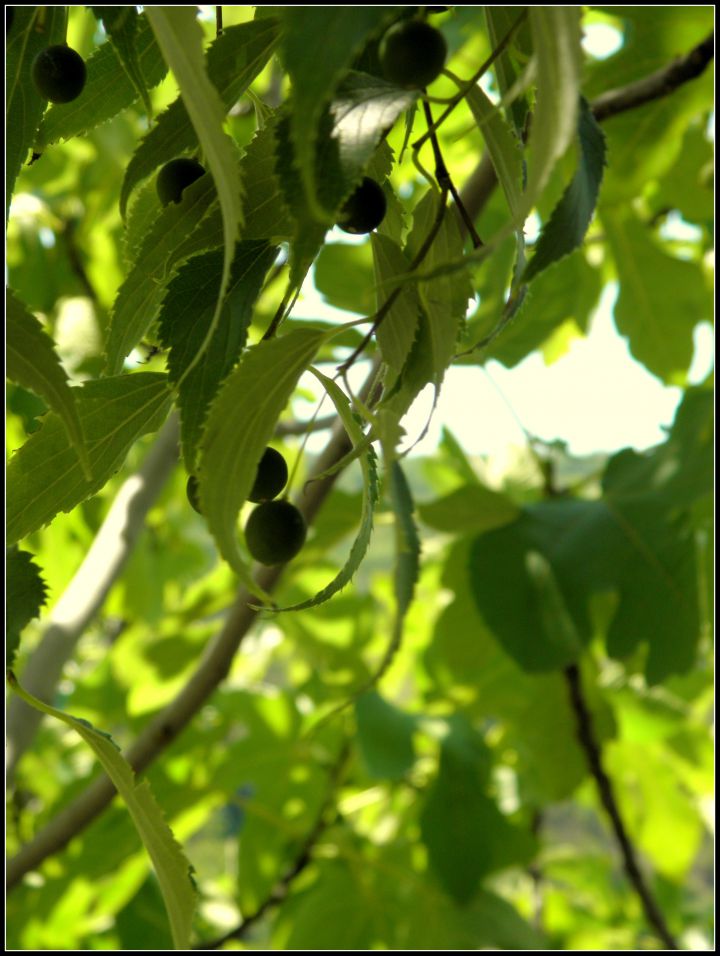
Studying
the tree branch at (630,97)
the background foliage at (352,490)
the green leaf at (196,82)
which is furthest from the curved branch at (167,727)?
the green leaf at (196,82)

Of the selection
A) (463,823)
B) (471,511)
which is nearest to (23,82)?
(471,511)

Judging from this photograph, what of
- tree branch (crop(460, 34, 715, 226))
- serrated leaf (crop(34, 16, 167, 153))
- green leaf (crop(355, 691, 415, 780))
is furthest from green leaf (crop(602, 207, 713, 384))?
serrated leaf (crop(34, 16, 167, 153))

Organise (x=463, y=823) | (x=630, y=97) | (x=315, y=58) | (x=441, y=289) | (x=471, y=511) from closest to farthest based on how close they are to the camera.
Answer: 1. (x=315, y=58)
2. (x=441, y=289)
3. (x=630, y=97)
4. (x=471, y=511)
5. (x=463, y=823)

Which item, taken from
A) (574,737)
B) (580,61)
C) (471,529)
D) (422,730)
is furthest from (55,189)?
(580,61)

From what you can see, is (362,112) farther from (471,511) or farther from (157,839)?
(471,511)

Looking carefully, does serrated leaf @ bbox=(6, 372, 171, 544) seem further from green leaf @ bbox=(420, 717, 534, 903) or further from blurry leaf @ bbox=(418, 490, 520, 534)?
green leaf @ bbox=(420, 717, 534, 903)

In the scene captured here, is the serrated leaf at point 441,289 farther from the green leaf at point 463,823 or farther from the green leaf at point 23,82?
the green leaf at point 463,823
